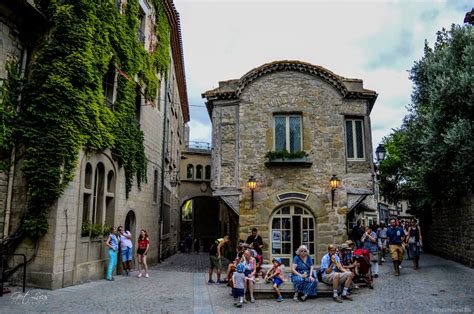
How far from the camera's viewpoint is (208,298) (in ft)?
30.9

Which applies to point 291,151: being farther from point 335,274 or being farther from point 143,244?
point 143,244

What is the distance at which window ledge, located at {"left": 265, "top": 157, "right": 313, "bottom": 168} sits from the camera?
567 inches

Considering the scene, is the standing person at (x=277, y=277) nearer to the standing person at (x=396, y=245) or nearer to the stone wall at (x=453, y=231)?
the standing person at (x=396, y=245)

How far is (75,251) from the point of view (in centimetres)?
1070

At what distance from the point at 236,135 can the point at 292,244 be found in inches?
182

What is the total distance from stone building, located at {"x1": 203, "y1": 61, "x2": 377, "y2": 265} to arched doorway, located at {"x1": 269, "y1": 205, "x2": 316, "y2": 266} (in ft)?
0.12

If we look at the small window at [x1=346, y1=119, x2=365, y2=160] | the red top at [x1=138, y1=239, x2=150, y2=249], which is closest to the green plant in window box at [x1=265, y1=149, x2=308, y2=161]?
the small window at [x1=346, y1=119, x2=365, y2=160]

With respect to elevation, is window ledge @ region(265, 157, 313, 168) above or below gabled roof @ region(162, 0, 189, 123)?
below

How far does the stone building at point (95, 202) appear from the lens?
9.98m

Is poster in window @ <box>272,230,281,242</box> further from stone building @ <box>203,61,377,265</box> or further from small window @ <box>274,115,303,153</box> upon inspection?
small window @ <box>274,115,303,153</box>

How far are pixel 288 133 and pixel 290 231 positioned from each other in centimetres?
374

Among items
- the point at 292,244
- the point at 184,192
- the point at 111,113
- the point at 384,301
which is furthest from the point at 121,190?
the point at 184,192

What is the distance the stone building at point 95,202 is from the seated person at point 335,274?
22.2ft
